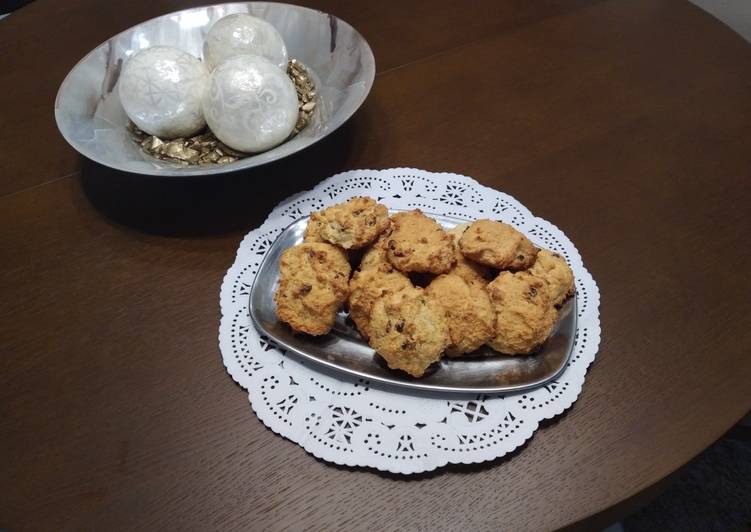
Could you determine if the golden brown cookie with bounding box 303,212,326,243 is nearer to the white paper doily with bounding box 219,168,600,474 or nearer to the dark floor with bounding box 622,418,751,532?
the white paper doily with bounding box 219,168,600,474

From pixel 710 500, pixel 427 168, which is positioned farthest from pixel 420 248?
pixel 710 500

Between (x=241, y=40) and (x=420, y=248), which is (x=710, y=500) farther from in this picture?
(x=241, y=40)

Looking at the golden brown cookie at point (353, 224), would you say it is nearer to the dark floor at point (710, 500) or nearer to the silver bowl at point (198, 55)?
the silver bowl at point (198, 55)

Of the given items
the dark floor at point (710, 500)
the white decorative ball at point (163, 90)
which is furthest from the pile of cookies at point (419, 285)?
the dark floor at point (710, 500)

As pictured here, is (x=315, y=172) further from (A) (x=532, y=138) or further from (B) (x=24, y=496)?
(B) (x=24, y=496)

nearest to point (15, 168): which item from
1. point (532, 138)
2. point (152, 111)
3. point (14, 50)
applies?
point (152, 111)
